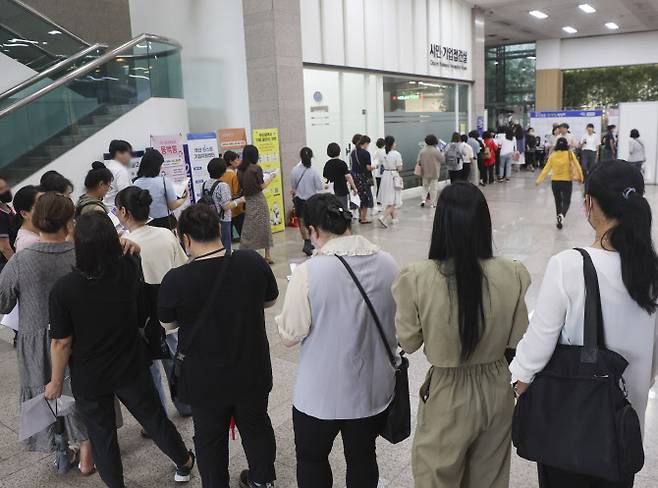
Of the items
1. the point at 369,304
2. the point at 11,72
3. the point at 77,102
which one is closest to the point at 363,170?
the point at 77,102

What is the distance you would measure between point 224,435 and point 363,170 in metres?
7.61

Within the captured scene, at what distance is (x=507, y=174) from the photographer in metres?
17.2

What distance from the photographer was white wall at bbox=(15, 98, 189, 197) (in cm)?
736

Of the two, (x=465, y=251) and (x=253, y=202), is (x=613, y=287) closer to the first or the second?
(x=465, y=251)

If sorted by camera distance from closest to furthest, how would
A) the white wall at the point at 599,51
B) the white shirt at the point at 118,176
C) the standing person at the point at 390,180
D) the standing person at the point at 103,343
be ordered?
the standing person at the point at 103,343, the white shirt at the point at 118,176, the standing person at the point at 390,180, the white wall at the point at 599,51

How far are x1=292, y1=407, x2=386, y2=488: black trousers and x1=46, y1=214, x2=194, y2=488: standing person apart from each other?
35.5 inches

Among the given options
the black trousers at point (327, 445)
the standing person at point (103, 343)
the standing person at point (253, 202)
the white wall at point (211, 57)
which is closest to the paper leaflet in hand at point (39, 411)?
the standing person at point (103, 343)

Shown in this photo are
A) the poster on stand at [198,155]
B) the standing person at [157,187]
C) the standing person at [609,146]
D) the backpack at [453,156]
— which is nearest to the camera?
the standing person at [157,187]

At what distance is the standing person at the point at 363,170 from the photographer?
31.7 ft

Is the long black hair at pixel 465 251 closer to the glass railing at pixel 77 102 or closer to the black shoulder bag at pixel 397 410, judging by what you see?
the black shoulder bag at pixel 397 410

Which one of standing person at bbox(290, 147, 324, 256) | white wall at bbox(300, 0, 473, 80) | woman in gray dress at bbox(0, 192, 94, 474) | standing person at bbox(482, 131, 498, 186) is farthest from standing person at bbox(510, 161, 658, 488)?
standing person at bbox(482, 131, 498, 186)

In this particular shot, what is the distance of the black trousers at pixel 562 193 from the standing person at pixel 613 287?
7.66 m

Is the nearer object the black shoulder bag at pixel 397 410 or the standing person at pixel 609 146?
the black shoulder bag at pixel 397 410

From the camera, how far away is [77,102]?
760 centimetres
